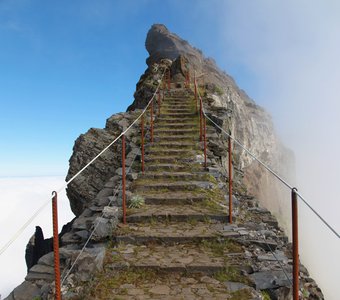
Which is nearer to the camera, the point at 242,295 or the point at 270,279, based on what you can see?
the point at 242,295

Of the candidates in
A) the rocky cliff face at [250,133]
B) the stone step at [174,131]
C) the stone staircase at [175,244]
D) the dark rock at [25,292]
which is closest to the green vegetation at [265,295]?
the stone staircase at [175,244]

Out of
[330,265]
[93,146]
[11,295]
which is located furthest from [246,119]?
[11,295]

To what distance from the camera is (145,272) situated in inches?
187

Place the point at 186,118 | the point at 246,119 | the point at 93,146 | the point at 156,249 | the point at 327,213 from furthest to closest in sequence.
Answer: the point at 327,213 < the point at 246,119 < the point at 186,118 < the point at 93,146 < the point at 156,249

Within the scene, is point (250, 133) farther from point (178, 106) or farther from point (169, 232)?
point (169, 232)

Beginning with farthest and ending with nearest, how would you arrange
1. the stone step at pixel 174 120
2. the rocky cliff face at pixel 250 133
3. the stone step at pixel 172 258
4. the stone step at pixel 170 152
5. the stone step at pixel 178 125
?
the rocky cliff face at pixel 250 133
the stone step at pixel 174 120
the stone step at pixel 178 125
the stone step at pixel 170 152
the stone step at pixel 172 258

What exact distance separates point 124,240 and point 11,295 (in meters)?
1.86

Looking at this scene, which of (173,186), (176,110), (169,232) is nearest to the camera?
(169,232)

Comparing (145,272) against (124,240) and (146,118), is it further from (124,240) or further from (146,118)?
(146,118)

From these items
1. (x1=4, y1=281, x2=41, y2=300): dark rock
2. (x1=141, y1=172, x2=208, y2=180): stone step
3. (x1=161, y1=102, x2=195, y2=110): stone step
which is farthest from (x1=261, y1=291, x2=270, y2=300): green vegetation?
(x1=161, y1=102, x2=195, y2=110): stone step

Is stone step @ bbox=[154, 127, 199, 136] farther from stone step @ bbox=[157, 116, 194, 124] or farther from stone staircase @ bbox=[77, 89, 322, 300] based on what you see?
stone staircase @ bbox=[77, 89, 322, 300]

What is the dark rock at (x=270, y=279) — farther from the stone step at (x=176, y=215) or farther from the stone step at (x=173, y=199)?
the stone step at (x=173, y=199)

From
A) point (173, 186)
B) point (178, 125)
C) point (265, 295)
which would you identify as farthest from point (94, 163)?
point (265, 295)

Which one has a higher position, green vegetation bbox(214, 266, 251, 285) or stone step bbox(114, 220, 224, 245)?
stone step bbox(114, 220, 224, 245)
